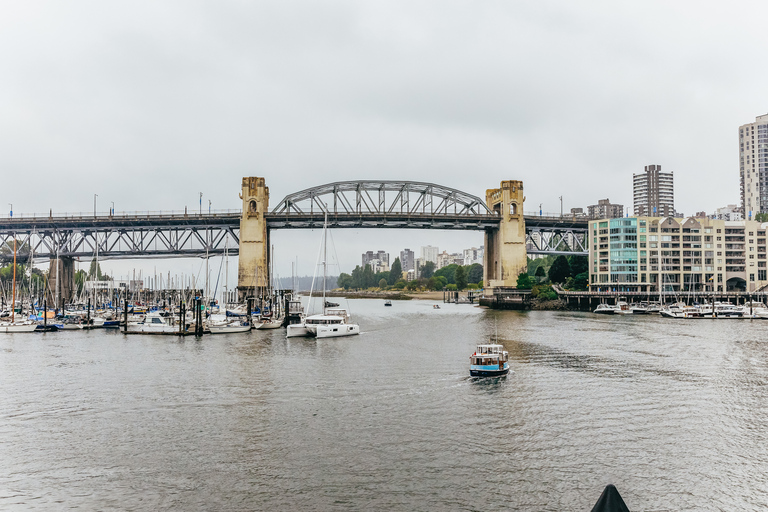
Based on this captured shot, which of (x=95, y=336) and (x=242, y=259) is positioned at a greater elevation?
(x=242, y=259)

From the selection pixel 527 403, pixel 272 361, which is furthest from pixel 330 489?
pixel 272 361

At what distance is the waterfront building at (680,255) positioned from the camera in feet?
385

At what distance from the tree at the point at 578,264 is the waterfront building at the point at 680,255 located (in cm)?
1607

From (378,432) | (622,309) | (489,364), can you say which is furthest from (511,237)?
(378,432)

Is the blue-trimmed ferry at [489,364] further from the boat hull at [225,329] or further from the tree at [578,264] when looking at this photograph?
the tree at [578,264]

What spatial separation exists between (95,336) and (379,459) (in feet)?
172

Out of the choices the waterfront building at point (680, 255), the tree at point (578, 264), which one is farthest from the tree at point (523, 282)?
the tree at point (578, 264)

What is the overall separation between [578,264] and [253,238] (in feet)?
253

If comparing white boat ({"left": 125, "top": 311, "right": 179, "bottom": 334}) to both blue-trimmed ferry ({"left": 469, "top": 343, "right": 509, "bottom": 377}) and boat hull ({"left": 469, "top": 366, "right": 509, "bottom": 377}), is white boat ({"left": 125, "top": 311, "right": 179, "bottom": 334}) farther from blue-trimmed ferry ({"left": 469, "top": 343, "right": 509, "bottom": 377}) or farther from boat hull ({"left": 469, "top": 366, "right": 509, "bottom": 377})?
boat hull ({"left": 469, "top": 366, "right": 509, "bottom": 377})

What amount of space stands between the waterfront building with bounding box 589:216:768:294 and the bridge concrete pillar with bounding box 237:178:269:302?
6810cm

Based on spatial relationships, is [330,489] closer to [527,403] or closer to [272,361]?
[527,403]

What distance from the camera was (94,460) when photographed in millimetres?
22109

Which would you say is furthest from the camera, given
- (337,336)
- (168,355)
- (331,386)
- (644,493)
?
(337,336)

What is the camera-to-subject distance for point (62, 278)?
387 feet
